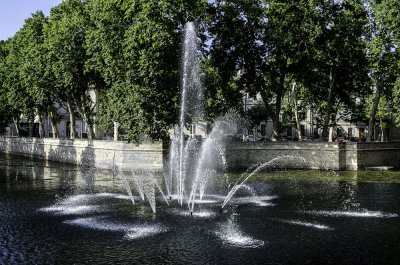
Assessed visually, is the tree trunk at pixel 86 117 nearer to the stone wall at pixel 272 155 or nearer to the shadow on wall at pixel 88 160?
the stone wall at pixel 272 155

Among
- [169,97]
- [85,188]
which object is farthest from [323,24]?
[85,188]

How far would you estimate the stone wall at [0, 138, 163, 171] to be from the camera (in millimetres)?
36438

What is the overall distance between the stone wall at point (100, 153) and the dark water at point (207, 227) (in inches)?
402

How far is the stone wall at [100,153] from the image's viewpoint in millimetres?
36438

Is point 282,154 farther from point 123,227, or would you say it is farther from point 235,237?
point 235,237

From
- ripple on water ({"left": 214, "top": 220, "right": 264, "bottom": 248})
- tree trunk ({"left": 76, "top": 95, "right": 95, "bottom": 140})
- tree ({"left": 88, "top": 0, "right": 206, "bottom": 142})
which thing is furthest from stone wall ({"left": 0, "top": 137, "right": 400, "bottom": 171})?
ripple on water ({"left": 214, "top": 220, "right": 264, "bottom": 248})

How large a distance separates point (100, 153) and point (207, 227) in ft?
84.9

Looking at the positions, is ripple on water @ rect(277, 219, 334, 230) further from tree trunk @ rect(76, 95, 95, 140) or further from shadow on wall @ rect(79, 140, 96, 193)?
tree trunk @ rect(76, 95, 95, 140)

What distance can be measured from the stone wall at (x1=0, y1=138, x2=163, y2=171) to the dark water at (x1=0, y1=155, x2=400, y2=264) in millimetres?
10205

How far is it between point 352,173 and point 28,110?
34.1m

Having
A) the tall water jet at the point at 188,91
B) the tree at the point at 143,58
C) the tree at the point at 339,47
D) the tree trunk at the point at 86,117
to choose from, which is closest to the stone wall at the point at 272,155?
the tall water jet at the point at 188,91

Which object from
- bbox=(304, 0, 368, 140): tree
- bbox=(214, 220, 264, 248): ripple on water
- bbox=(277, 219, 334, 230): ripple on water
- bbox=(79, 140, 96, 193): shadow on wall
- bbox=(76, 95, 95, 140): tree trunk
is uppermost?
bbox=(304, 0, 368, 140): tree

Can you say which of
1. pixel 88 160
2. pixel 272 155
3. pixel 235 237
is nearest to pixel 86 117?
pixel 88 160

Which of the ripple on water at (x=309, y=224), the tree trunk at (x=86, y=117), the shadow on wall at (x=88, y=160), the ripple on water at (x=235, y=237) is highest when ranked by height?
the tree trunk at (x=86, y=117)
